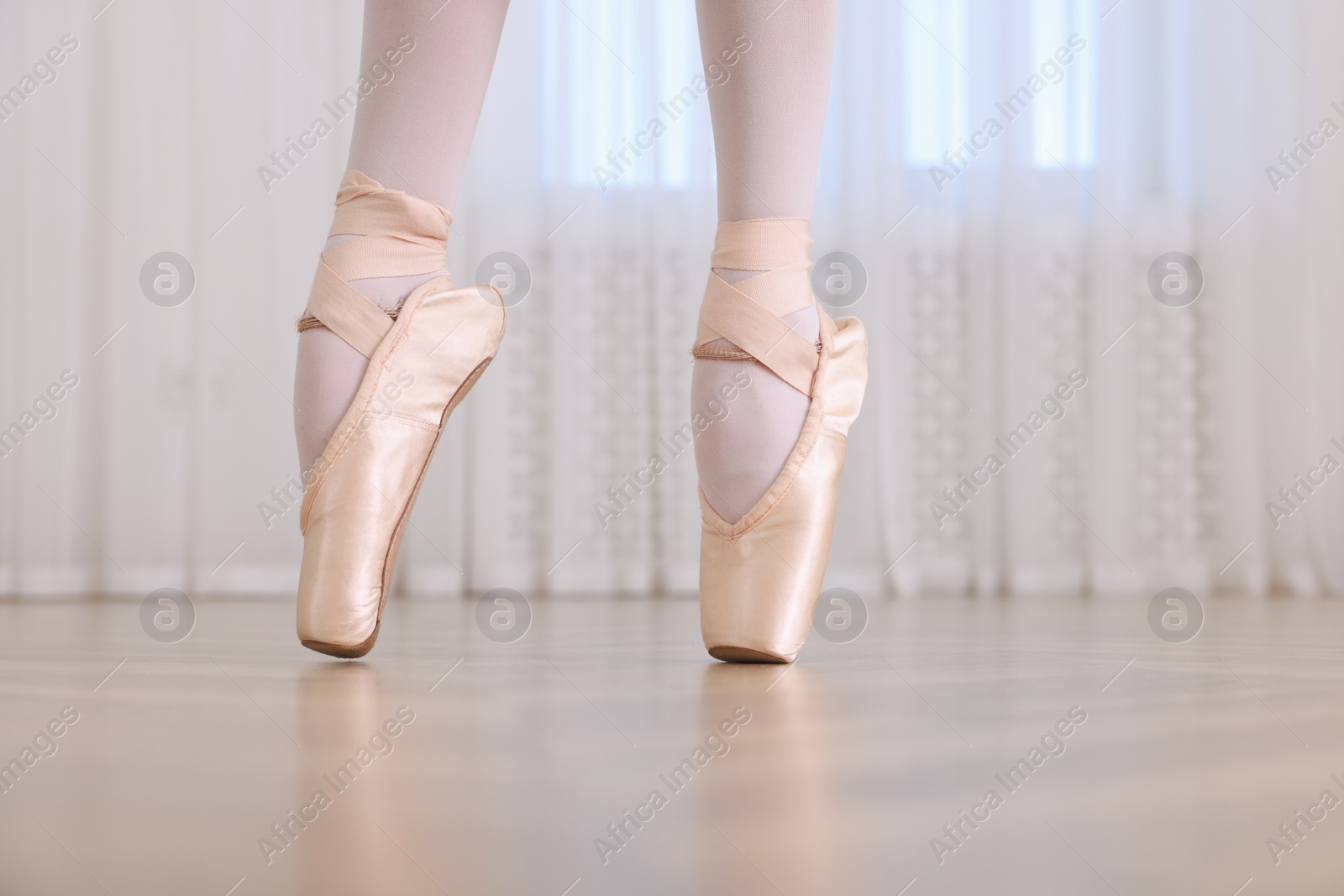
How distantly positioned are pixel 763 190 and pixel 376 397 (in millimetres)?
284

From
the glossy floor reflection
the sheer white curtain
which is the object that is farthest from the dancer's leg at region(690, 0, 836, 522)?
the sheer white curtain

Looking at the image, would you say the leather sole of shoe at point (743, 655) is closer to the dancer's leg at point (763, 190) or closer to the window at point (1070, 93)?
the dancer's leg at point (763, 190)

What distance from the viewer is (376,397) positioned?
635 millimetres

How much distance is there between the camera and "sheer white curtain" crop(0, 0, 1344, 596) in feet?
5.55

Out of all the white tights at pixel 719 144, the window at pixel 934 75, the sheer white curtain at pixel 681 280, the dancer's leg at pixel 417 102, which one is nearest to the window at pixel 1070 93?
the sheer white curtain at pixel 681 280

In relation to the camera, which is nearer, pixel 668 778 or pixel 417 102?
pixel 668 778

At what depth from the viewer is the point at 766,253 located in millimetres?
668

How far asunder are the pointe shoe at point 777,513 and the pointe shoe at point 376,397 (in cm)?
17

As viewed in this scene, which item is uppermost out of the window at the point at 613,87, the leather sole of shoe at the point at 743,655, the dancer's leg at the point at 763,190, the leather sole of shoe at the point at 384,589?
the window at the point at 613,87

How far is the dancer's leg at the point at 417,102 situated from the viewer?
68cm

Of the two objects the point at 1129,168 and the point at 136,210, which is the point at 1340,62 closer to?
the point at 1129,168

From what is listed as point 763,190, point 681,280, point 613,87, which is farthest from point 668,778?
point 613,87

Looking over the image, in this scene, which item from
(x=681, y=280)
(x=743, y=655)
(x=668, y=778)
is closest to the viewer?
(x=668, y=778)

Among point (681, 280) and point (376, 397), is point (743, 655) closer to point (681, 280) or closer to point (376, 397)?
point (376, 397)
